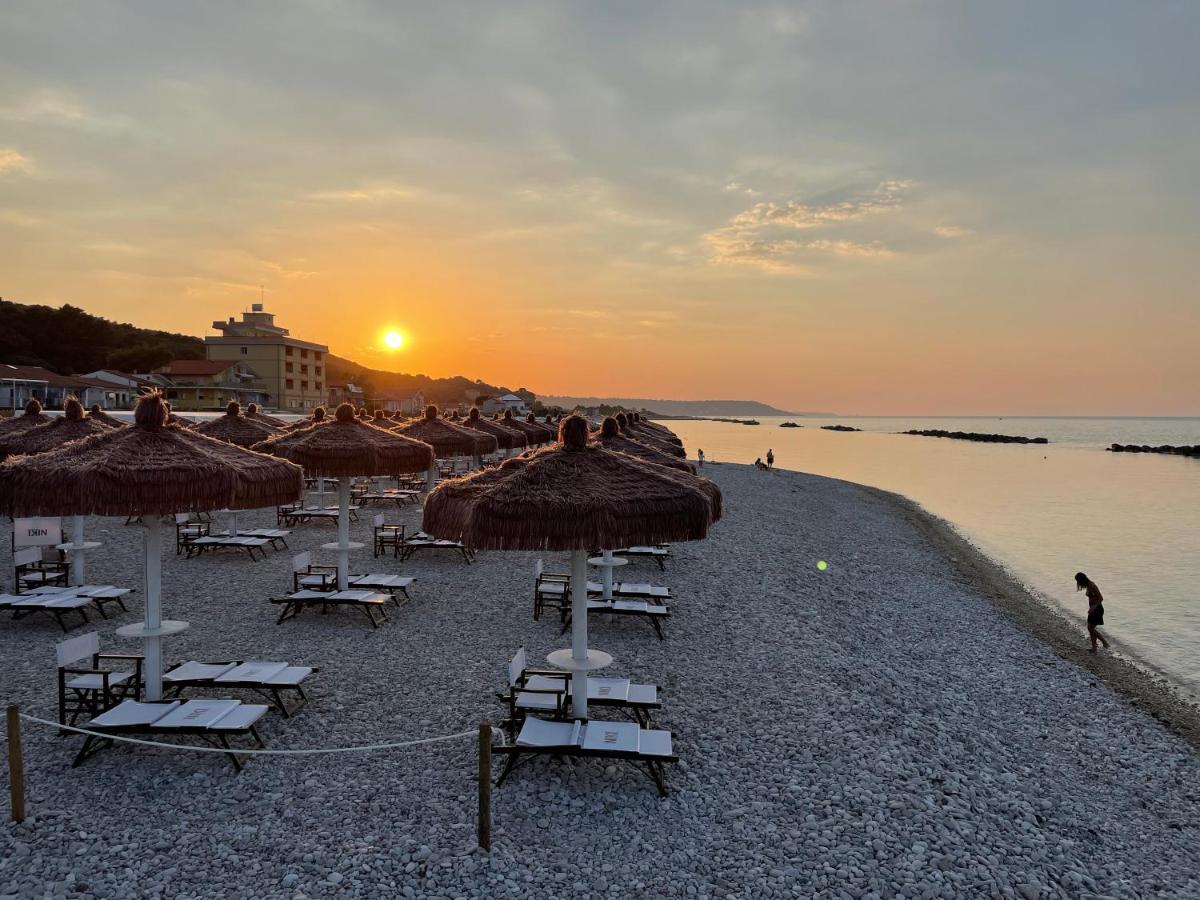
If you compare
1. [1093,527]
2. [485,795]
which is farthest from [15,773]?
[1093,527]

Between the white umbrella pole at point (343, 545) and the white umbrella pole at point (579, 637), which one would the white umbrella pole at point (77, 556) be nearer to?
the white umbrella pole at point (343, 545)

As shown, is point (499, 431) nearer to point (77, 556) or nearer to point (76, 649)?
point (77, 556)

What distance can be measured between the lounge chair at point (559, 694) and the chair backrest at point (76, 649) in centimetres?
366

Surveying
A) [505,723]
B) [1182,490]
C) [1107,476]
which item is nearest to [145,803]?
[505,723]

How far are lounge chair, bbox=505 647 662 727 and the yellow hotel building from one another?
6776 centimetres

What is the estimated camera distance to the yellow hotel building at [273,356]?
229 ft

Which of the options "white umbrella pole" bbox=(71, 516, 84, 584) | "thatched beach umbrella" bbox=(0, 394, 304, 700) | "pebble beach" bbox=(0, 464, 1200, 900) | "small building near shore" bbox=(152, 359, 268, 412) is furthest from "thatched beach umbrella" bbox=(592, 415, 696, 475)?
"small building near shore" bbox=(152, 359, 268, 412)

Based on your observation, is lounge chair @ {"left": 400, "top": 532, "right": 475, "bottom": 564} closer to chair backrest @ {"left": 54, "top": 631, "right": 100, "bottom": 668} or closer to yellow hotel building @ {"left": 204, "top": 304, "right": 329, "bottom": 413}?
chair backrest @ {"left": 54, "top": 631, "right": 100, "bottom": 668}

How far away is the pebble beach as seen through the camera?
15.8 feet

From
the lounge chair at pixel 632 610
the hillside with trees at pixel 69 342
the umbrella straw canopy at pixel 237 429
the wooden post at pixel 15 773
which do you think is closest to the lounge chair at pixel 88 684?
the wooden post at pixel 15 773

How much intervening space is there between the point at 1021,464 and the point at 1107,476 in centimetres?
1080

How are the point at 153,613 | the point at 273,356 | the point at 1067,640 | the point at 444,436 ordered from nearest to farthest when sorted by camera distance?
1. the point at 153,613
2. the point at 1067,640
3. the point at 444,436
4. the point at 273,356

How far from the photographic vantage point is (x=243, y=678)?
6660mm

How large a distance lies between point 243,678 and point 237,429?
1098 centimetres
